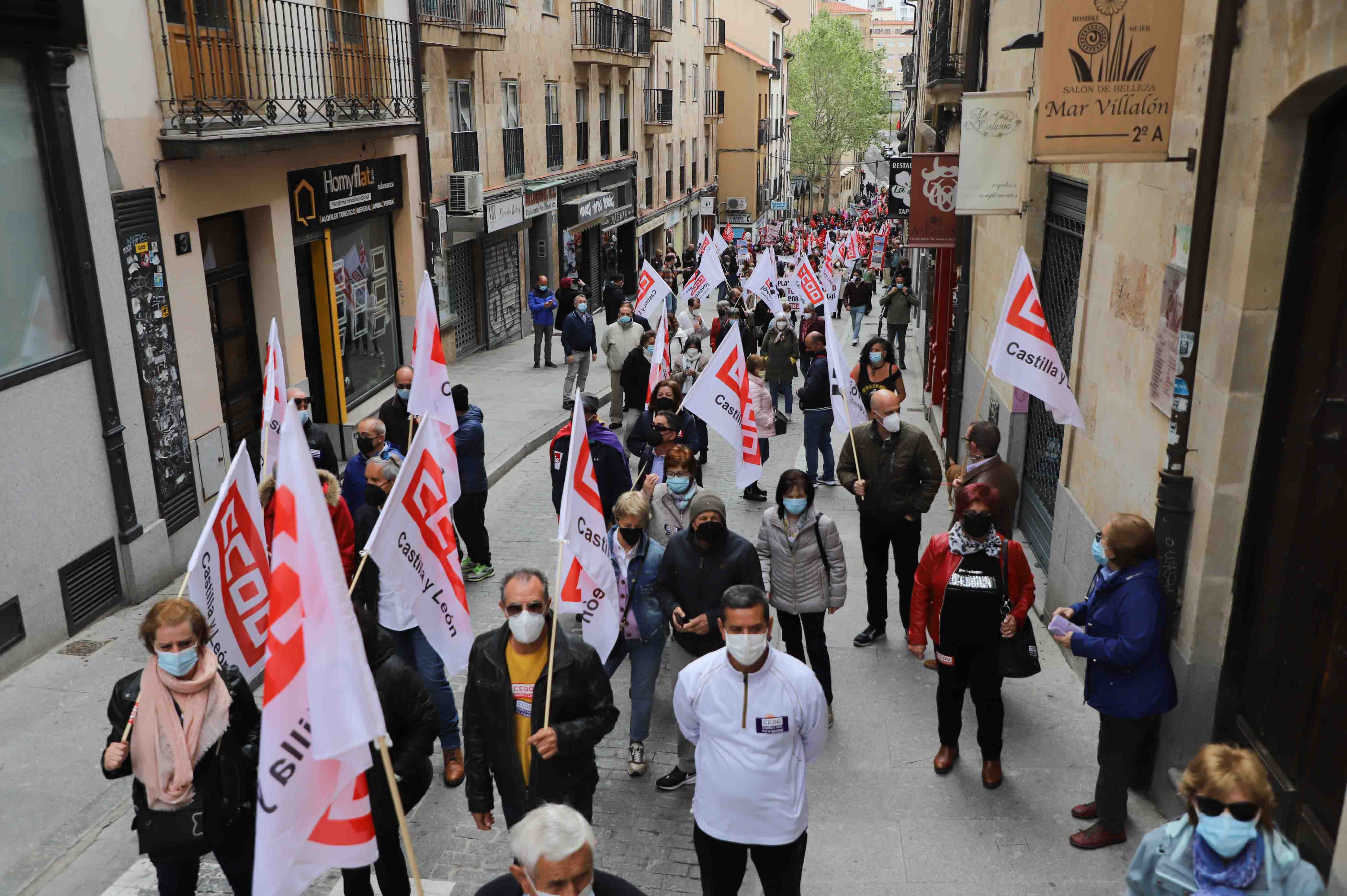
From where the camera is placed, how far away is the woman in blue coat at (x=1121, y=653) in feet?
16.3

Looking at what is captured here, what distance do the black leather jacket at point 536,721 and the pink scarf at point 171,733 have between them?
3.36 feet

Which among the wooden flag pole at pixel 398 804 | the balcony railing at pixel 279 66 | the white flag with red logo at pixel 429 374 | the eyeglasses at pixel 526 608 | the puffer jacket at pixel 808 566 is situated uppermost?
the balcony railing at pixel 279 66

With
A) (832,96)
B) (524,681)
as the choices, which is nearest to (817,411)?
(524,681)

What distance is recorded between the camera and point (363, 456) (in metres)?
7.53

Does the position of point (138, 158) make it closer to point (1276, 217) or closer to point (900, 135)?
point (1276, 217)

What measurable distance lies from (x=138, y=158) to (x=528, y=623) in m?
6.98

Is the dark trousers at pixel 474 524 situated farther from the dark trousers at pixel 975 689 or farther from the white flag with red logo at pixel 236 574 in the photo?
the dark trousers at pixel 975 689

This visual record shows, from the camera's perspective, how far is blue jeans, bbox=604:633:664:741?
6.18 m

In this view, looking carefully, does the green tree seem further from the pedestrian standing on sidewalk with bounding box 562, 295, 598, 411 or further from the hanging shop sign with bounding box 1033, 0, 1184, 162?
the hanging shop sign with bounding box 1033, 0, 1184, 162

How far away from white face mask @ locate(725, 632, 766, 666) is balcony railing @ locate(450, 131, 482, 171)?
55.1 ft

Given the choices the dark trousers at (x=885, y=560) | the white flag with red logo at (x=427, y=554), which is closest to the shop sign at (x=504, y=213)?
the dark trousers at (x=885, y=560)

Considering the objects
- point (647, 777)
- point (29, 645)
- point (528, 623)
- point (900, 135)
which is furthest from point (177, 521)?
point (900, 135)

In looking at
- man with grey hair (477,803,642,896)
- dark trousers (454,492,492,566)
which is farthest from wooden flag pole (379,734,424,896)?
dark trousers (454,492,492,566)

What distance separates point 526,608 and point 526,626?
0.07 m
